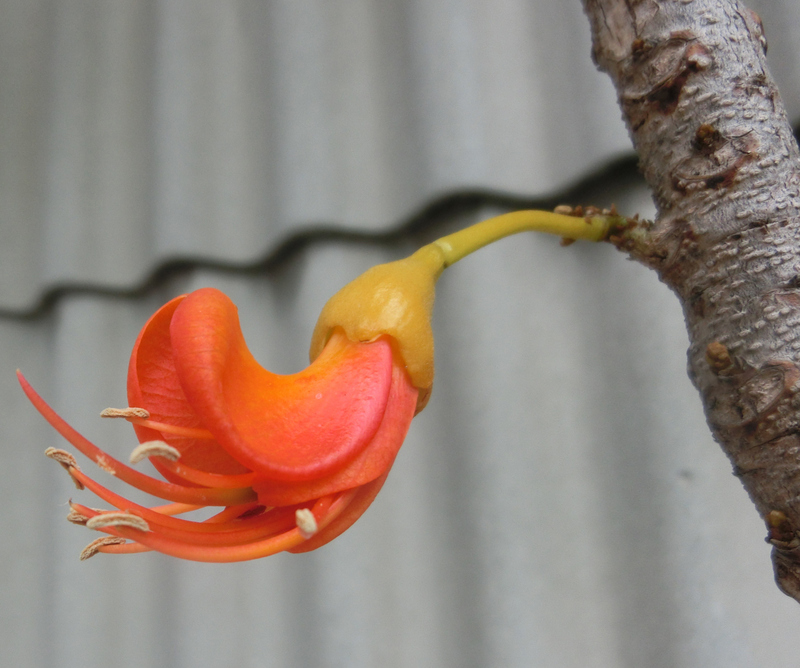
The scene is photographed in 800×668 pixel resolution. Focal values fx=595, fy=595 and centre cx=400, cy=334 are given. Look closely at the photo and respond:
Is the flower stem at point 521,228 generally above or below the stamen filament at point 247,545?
above

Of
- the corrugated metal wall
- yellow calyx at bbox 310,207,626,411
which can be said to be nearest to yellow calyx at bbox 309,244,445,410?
yellow calyx at bbox 310,207,626,411

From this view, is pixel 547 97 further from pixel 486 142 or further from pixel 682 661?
pixel 682 661

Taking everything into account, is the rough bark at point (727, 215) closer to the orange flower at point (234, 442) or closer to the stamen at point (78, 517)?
the orange flower at point (234, 442)

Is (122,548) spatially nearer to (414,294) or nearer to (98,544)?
(98,544)

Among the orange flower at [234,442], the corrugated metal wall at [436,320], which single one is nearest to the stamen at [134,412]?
the orange flower at [234,442]

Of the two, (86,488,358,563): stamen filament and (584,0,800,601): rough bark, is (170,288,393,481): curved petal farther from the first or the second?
(584,0,800,601): rough bark

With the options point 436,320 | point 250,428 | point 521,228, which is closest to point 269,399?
point 250,428

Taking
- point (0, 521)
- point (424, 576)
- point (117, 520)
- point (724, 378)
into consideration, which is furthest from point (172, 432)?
point (0, 521)
